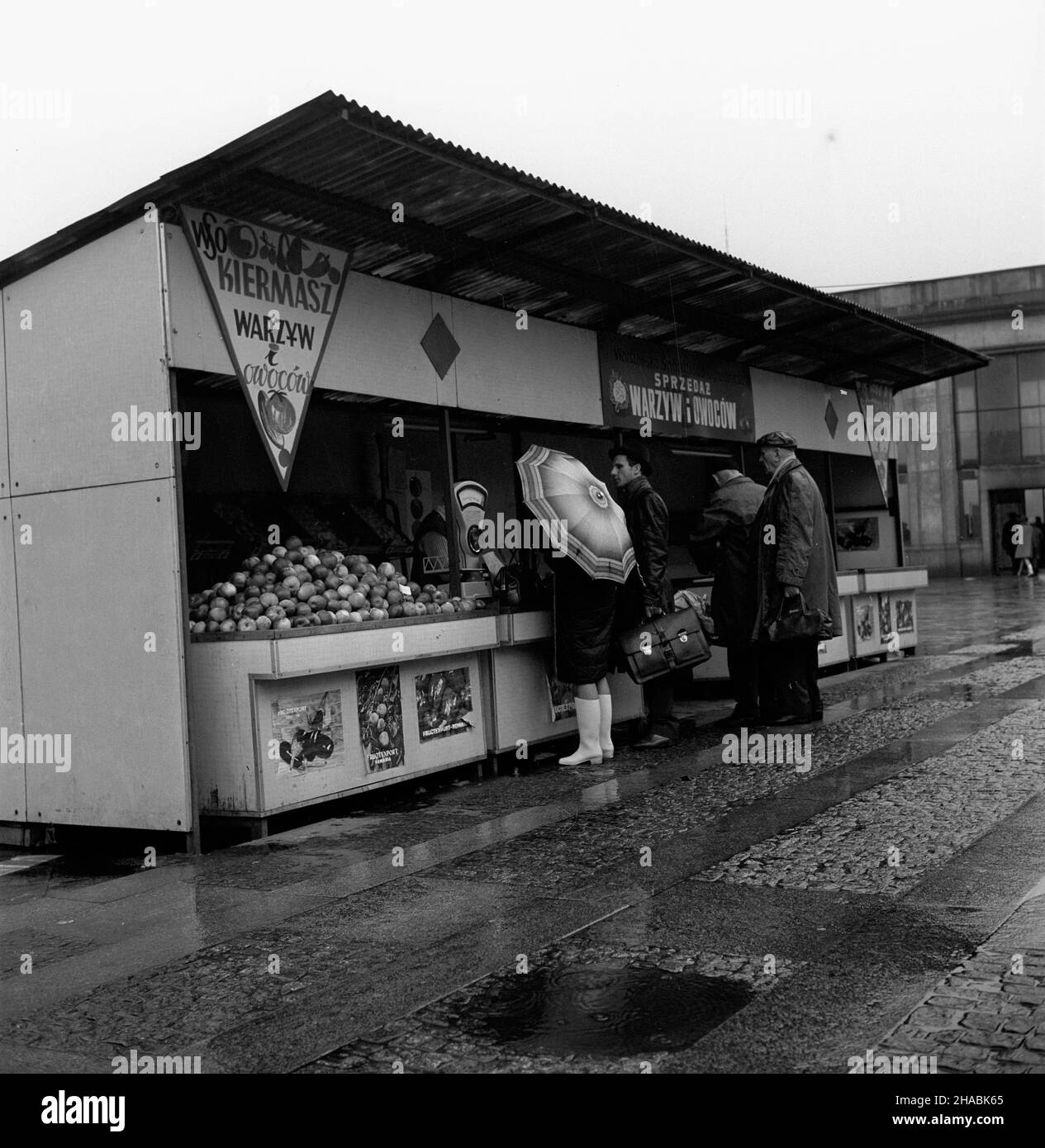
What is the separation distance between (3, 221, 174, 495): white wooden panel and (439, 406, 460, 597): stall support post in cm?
246

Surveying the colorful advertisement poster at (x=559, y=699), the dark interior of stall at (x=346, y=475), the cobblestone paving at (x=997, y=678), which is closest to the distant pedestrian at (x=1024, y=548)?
the cobblestone paving at (x=997, y=678)

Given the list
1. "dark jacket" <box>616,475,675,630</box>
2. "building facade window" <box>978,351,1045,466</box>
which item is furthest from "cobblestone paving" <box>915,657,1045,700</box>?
"building facade window" <box>978,351,1045,466</box>

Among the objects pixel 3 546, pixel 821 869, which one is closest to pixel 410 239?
pixel 3 546

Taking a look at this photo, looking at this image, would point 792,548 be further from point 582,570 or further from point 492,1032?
point 492,1032

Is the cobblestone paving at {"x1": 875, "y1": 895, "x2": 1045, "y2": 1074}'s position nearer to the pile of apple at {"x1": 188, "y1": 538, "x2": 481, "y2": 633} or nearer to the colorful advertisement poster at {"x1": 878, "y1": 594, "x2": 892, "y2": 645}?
the pile of apple at {"x1": 188, "y1": 538, "x2": 481, "y2": 633}

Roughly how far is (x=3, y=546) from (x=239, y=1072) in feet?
15.3

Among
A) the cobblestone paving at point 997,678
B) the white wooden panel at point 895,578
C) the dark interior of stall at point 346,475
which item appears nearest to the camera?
the dark interior of stall at point 346,475

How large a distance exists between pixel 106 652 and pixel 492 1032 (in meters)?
3.96

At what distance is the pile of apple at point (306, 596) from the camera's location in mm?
7168

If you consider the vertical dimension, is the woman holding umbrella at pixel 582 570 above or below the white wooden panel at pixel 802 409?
below

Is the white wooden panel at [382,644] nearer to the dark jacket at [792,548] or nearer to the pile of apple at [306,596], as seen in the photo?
the pile of apple at [306,596]

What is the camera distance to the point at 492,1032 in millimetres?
3750

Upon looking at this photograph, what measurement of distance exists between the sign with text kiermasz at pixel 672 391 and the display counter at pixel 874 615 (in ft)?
7.04
